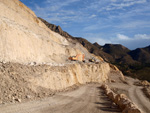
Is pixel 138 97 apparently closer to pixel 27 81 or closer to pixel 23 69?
pixel 27 81

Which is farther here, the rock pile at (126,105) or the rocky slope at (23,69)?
the rocky slope at (23,69)

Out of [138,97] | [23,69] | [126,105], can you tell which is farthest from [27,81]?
[138,97]

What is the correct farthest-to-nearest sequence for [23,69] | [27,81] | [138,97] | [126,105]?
[138,97] → [23,69] → [27,81] → [126,105]

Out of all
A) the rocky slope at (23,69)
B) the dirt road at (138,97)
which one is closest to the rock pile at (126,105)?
the dirt road at (138,97)

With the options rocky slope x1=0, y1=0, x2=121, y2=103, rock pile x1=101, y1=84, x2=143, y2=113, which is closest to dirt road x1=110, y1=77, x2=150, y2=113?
rock pile x1=101, y1=84, x2=143, y2=113

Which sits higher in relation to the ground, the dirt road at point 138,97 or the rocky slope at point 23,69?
the rocky slope at point 23,69

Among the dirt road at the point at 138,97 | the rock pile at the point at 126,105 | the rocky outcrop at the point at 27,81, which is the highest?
the rocky outcrop at the point at 27,81

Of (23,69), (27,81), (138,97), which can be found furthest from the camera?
(138,97)

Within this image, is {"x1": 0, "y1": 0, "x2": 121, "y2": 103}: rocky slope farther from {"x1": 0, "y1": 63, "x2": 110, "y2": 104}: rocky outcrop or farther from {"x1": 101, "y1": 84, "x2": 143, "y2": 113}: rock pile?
{"x1": 101, "y1": 84, "x2": 143, "y2": 113}: rock pile

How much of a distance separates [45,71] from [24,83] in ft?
14.8

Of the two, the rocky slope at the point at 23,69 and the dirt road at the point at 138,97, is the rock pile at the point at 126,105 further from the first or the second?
the rocky slope at the point at 23,69

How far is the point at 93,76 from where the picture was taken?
3747cm

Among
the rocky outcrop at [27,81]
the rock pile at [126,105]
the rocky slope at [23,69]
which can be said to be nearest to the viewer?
the rock pile at [126,105]

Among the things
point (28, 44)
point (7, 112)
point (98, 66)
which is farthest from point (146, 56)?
point (7, 112)
